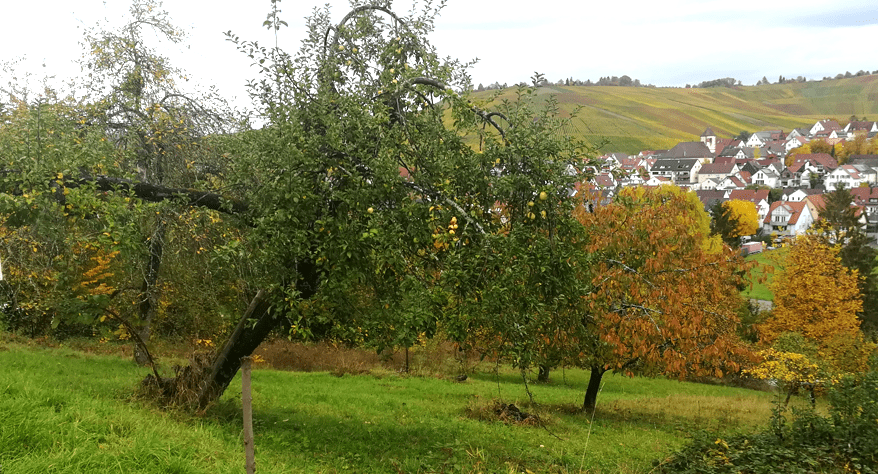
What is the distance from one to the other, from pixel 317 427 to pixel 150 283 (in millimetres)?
6214

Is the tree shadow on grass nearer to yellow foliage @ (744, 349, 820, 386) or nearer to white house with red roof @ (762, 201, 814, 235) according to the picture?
yellow foliage @ (744, 349, 820, 386)

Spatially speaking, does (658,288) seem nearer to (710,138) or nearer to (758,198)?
(758,198)

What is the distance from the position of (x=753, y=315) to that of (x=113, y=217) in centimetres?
4565

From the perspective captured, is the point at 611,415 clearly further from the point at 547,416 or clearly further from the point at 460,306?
the point at 460,306

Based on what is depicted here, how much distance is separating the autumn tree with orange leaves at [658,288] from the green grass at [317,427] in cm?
179

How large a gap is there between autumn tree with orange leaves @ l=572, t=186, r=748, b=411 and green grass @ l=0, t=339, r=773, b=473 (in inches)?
70.3

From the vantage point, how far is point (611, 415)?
18.7 metres

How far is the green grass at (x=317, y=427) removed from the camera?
6.45 meters

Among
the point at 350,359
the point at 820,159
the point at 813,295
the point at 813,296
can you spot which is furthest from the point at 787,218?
the point at 350,359

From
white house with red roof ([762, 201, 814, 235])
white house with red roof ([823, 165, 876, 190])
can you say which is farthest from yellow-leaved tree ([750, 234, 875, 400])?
white house with red roof ([823, 165, 876, 190])

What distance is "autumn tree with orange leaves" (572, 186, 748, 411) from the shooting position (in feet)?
40.3

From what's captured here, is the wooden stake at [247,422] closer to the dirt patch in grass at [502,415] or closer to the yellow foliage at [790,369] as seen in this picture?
the dirt patch in grass at [502,415]

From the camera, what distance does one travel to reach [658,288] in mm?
11500

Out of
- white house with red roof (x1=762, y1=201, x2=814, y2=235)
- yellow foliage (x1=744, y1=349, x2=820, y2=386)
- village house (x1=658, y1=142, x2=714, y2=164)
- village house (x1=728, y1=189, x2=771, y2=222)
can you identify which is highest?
village house (x1=658, y1=142, x2=714, y2=164)
